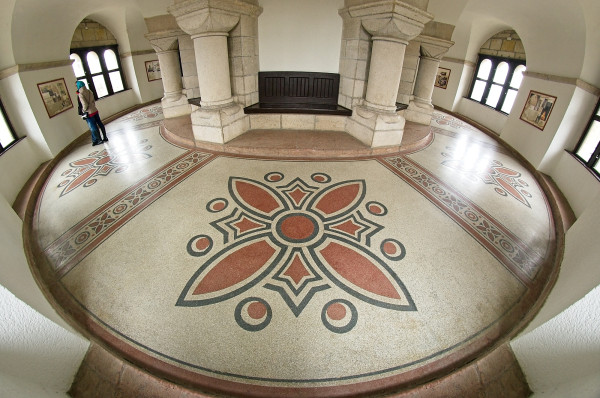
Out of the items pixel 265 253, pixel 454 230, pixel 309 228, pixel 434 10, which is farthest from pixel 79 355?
pixel 434 10

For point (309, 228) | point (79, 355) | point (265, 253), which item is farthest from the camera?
point (309, 228)

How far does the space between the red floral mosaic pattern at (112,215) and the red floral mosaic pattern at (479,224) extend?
333cm

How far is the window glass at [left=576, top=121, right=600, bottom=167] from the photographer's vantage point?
3719 millimetres

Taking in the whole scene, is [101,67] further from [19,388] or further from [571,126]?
[571,126]

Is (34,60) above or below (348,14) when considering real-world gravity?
below

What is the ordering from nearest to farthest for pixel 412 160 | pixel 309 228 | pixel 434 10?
pixel 309 228
pixel 412 160
pixel 434 10

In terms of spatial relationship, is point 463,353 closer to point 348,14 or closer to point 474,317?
point 474,317

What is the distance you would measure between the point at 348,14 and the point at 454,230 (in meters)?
4.08

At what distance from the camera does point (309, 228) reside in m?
2.87

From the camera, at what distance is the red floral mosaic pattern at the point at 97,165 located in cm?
370

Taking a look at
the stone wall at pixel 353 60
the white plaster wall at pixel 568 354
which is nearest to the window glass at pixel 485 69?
the stone wall at pixel 353 60

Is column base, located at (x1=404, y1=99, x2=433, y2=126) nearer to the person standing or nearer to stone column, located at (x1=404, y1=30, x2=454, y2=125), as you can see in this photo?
stone column, located at (x1=404, y1=30, x2=454, y2=125)

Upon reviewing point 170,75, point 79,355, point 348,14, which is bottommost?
point 79,355

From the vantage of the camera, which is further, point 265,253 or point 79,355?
point 265,253
